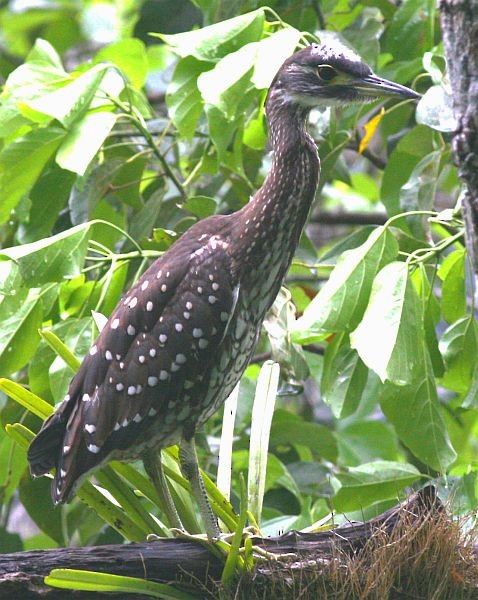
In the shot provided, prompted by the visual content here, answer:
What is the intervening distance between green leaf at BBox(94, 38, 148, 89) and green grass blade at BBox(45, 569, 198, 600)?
81.2 inches

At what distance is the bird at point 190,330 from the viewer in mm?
2900

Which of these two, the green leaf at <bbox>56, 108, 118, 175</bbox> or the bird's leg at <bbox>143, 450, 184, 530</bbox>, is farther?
the green leaf at <bbox>56, 108, 118, 175</bbox>

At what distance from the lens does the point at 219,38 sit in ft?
10.1

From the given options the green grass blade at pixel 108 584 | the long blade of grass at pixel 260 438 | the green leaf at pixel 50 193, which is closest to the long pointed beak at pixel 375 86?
the long blade of grass at pixel 260 438

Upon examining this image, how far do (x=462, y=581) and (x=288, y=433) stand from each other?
1352 millimetres

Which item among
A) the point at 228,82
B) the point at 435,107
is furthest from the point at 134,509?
the point at 435,107

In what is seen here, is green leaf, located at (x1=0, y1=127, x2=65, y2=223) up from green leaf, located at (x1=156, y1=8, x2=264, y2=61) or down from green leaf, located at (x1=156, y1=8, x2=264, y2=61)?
down

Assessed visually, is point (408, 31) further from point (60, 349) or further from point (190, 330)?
point (60, 349)

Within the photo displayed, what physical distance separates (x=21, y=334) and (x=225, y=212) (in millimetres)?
1296

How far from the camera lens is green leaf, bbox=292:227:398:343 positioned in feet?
9.12

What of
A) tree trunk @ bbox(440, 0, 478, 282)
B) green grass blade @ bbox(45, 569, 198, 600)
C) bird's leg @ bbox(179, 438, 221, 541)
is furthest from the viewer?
bird's leg @ bbox(179, 438, 221, 541)

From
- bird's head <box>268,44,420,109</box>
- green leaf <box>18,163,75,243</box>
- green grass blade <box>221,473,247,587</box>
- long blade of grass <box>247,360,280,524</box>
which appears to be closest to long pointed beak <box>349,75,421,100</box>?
bird's head <box>268,44,420,109</box>

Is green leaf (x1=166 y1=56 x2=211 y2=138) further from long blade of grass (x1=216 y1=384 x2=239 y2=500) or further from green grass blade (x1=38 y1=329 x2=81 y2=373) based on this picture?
long blade of grass (x1=216 y1=384 x2=239 y2=500)

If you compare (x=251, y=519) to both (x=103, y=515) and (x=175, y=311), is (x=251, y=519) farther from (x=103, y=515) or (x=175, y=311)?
(x=175, y=311)
